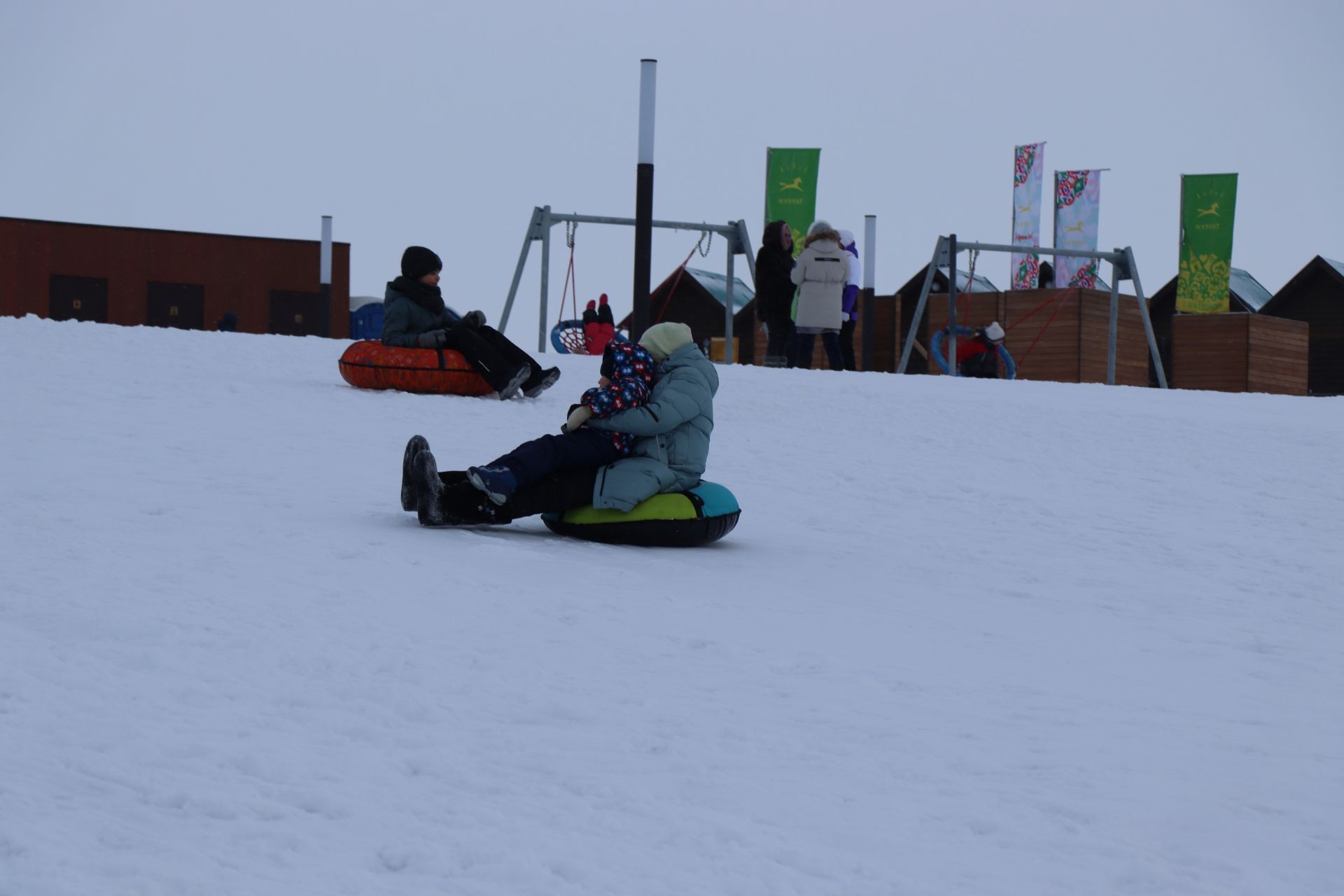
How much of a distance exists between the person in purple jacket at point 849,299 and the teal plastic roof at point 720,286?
16.2 meters

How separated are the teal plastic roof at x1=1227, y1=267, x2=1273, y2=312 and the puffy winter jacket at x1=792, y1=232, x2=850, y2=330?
19.2 m

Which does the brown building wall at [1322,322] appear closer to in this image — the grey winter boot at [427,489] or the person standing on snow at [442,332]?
the person standing on snow at [442,332]

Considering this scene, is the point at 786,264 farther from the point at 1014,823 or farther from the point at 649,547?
the point at 1014,823

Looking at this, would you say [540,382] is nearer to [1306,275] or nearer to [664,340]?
[664,340]

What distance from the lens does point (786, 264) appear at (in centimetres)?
1509

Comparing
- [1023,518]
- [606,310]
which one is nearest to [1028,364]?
[606,310]

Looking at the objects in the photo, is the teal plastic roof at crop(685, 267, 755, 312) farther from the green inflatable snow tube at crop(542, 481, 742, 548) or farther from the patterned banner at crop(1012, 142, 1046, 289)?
the green inflatable snow tube at crop(542, 481, 742, 548)

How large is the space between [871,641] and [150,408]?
5841 mm

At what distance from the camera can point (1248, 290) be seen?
32.6m

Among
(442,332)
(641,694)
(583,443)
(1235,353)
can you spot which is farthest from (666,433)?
(1235,353)

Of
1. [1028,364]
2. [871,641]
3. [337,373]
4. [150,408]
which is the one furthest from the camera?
[1028,364]

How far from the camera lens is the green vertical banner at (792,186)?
23.5m

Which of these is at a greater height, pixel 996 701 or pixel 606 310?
pixel 606 310

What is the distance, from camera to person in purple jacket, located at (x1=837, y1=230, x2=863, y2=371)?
15258 mm
